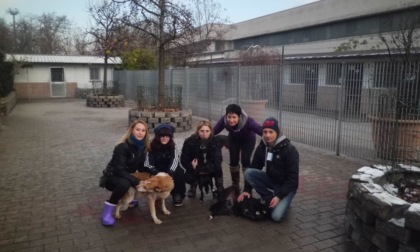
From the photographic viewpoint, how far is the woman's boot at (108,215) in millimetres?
4096

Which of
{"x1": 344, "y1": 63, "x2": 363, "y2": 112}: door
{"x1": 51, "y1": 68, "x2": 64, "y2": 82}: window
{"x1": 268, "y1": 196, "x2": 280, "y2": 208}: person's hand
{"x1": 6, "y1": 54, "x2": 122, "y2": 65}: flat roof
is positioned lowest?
{"x1": 268, "y1": 196, "x2": 280, "y2": 208}: person's hand

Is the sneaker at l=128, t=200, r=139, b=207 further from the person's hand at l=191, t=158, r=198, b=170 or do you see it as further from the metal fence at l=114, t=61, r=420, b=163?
the metal fence at l=114, t=61, r=420, b=163

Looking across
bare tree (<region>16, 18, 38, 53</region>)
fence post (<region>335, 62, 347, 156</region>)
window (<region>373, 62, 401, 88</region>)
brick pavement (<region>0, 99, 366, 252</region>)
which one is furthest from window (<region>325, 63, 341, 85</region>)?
bare tree (<region>16, 18, 38, 53</region>)

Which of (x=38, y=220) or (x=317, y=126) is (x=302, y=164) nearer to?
(x=317, y=126)

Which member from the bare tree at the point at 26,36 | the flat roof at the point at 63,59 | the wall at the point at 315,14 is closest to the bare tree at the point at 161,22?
the wall at the point at 315,14

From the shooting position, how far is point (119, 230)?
399 centimetres

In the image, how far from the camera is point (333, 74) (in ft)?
25.8

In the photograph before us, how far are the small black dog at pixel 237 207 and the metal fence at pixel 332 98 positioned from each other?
2.09 metres

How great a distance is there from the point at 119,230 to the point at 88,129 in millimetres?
8450

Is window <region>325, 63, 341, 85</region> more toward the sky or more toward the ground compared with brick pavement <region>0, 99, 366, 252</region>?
more toward the sky

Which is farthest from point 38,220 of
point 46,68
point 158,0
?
point 46,68

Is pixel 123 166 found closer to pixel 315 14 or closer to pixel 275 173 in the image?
pixel 275 173

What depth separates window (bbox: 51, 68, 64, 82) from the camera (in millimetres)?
28188

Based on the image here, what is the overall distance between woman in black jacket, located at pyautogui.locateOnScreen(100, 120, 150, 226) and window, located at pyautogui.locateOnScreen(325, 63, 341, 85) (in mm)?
4960
